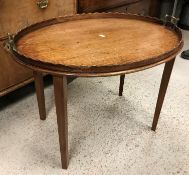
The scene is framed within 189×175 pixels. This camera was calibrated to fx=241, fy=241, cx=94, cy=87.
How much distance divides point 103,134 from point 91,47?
58 centimetres

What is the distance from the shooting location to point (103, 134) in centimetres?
135

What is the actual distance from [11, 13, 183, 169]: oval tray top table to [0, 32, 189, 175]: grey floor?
130mm

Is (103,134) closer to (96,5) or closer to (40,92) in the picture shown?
(40,92)

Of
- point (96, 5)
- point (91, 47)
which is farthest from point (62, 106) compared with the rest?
point (96, 5)

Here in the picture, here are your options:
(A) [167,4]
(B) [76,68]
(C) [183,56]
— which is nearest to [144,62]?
(B) [76,68]

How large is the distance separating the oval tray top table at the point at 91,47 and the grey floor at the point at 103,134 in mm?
130

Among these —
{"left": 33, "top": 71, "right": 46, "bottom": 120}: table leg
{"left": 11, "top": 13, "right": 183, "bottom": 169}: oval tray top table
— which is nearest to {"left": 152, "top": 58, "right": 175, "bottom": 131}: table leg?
{"left": 11, "top": 13, "right": 183, "bottom": 169}: oval tray top table

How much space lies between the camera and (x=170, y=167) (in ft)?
3.83

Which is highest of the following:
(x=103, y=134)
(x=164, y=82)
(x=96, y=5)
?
(x=96, y=5)

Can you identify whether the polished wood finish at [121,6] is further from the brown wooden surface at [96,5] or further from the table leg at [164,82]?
the table leg at [164,82]

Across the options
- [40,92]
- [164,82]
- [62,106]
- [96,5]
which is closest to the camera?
[62,106]

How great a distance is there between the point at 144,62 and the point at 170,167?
23.9 inches

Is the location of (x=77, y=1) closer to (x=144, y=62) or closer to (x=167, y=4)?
(x=144, y=62)

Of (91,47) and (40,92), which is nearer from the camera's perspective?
(91,47)
